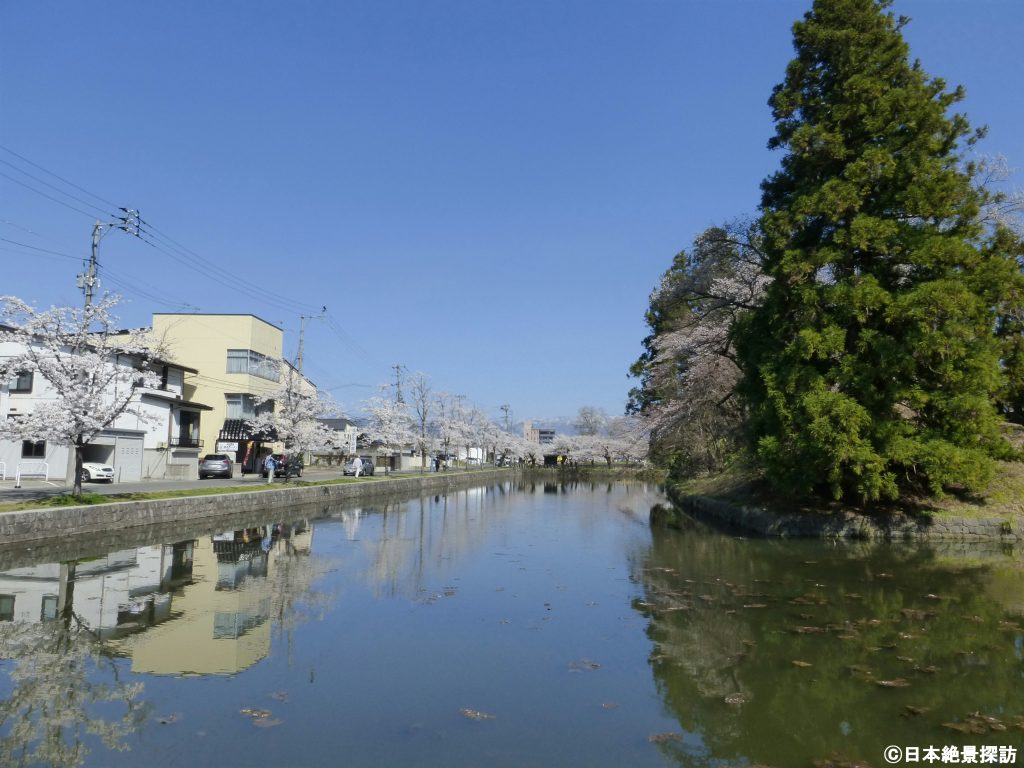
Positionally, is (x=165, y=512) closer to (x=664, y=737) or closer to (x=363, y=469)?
(x=664, y=737)

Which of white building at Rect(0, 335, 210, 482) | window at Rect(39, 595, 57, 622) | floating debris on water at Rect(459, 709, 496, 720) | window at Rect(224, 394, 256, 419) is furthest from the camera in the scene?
window at Rect(224, 394, 256, 419)

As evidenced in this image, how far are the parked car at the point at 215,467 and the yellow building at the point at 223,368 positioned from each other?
291 inches

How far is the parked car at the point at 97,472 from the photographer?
26172mm

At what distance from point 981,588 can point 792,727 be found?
7276 millimetres

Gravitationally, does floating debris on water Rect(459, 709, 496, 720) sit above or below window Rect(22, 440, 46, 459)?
below

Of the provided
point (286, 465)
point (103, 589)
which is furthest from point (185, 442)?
point (103, 589)

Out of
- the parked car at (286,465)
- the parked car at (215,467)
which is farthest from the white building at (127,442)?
the parked car at (286,465)

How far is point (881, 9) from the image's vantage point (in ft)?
59.1

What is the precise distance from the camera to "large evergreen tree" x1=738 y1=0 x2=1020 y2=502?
1521 cm

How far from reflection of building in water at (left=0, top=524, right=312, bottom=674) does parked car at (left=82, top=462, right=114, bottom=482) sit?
1445cm

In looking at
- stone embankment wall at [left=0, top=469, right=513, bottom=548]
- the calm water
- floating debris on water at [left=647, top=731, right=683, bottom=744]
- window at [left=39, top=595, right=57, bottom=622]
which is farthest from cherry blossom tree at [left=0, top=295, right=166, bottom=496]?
floating debris on water at [left=647, top=731, right=683, bottom=744]

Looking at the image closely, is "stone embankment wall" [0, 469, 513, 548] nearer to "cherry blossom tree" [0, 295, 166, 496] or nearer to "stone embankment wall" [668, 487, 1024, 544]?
"cherry blossom tree" [0, 295, 166, 496]

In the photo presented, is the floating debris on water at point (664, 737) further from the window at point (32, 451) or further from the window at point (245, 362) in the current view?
the window at point (245, 362)

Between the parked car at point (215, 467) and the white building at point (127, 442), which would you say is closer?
the white building at point (127, 442)
